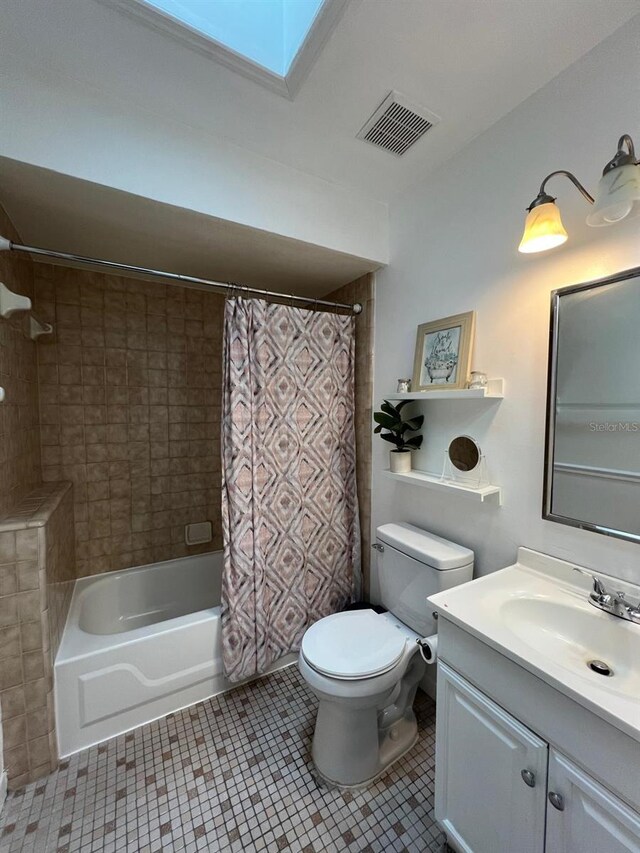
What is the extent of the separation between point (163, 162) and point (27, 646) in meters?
1.90

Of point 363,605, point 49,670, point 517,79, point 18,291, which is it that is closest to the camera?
point 517,79

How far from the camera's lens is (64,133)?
1189 millimetres

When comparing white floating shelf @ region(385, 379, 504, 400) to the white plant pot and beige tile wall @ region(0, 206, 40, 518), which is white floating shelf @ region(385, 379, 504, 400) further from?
beige tile wall @ region(0, 206, 40, 518)

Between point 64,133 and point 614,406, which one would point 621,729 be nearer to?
point 614,406

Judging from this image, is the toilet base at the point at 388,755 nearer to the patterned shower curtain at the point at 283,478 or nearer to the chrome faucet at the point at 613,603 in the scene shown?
the patterned shower curtain at the point at 283,478

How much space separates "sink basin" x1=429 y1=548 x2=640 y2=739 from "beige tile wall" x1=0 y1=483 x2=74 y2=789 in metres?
1.42

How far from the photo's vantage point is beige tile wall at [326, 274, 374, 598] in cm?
204

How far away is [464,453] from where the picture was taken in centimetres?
151

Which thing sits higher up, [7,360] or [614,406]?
[7,360]

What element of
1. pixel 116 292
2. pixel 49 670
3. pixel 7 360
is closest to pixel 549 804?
pixel 49 670

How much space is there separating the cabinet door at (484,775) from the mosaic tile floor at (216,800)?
26 cm

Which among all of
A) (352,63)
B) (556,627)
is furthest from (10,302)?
(556,627)

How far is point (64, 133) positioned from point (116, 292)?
107 centimetres

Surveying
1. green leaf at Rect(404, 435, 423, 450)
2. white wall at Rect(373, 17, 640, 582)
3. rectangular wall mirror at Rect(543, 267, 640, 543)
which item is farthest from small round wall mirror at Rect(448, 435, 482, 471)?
rectangular wall mirror at Rect(543, 267, 640, 543)
